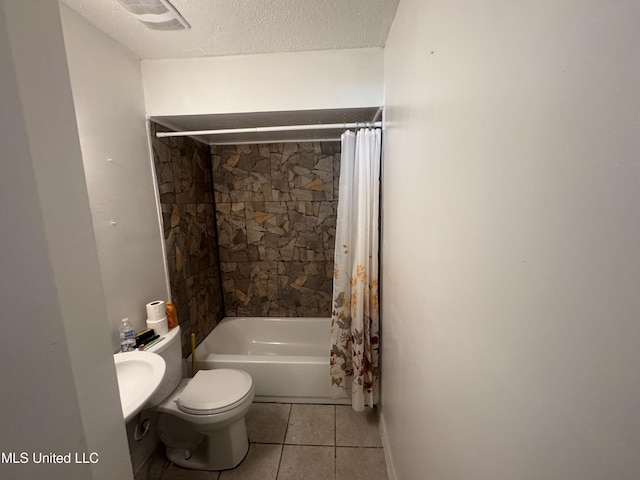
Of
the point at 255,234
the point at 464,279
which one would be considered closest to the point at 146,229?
the point at 255,234

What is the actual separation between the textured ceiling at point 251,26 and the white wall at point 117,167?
0.12 meters

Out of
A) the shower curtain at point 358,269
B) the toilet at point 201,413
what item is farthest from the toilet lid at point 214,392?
the shower curtain at point 358,269

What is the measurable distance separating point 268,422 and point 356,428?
60cm

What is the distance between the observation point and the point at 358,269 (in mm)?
1606

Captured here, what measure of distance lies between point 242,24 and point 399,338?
1.68 m

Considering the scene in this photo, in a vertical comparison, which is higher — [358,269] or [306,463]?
[358,269]

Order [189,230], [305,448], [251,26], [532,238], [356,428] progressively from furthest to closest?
1. [189,230]
2. [356,428]
3. [305,448]
4. [251,26]
5. [532,238]

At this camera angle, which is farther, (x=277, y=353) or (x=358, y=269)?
(x=277, y=353)

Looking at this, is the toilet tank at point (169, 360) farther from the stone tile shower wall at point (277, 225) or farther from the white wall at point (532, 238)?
the white wall at point (532, 238)

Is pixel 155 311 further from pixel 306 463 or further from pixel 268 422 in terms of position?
pixel 306 463

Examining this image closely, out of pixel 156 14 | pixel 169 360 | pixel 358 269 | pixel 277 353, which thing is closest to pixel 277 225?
pixel 358 269

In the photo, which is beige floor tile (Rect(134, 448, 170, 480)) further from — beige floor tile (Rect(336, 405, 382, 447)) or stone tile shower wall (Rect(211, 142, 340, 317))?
stone tile shower wall (Rect(211, 142, 340, 317))

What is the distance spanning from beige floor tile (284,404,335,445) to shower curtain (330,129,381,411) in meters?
0.26

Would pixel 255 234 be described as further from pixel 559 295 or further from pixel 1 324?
pixel 559 295
